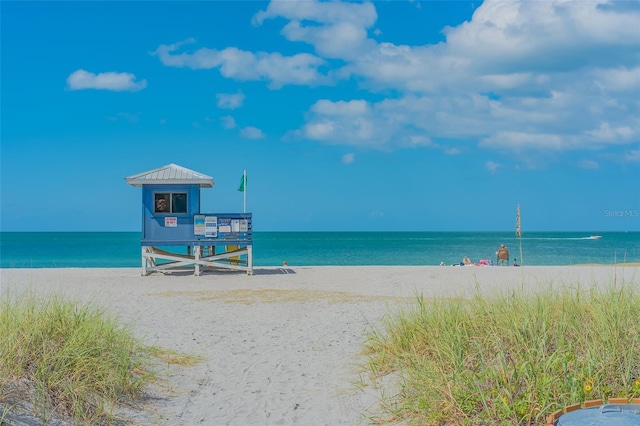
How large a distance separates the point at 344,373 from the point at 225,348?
2.23 meters

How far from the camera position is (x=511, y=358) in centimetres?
520

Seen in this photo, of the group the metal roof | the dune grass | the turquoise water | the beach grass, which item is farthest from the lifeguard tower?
the dune grass

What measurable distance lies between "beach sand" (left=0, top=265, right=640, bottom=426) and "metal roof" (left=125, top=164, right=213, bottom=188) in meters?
3.01

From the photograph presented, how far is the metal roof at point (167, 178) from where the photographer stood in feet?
59.5

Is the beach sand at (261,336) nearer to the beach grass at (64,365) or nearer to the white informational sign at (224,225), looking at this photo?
the beach grass at (64,365)

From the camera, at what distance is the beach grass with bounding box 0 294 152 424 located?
16.8 ft

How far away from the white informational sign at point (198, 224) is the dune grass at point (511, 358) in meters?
12.3

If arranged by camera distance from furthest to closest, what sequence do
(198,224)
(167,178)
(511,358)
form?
(198,224) < (167,178) < (511,358)

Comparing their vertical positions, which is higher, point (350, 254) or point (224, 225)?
point (224, 225)

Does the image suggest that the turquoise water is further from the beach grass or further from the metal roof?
the beach grass

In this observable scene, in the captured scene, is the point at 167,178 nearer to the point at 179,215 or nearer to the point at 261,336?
the point at 179,215

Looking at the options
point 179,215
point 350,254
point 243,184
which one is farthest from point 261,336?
point 350,254

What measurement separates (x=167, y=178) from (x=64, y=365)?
1314 centimetres

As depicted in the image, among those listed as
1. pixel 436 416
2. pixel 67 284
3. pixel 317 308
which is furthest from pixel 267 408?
pixel 67 284
